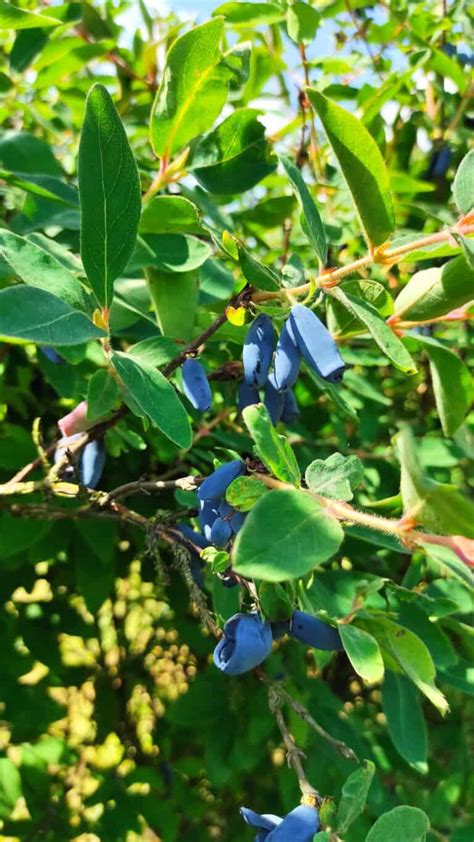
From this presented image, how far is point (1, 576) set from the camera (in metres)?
1.41

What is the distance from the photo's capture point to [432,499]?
533 mm

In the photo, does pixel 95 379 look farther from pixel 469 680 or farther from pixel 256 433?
pixel 469 680

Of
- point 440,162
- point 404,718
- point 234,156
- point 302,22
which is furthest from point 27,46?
point 404,718

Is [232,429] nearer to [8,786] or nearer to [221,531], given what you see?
[221,531]

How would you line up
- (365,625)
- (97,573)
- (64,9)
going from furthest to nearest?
(97,573) < (64,9) < (365,625)

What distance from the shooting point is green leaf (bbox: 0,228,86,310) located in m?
0.66

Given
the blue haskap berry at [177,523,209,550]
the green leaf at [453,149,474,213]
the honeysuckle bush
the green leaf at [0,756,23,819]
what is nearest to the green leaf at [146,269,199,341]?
the honeysuckle bush

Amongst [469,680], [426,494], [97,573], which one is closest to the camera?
[426,494]

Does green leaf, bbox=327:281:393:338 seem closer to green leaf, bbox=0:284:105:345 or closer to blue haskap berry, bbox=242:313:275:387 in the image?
blue haskap berry, bbox=242:313:275:387

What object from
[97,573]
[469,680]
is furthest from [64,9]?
[469,680]

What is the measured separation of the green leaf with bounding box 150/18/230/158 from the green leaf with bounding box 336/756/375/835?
654 mm

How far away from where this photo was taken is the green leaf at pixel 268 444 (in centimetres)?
61

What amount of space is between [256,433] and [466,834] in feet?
3.20

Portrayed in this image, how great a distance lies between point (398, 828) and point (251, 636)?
0.59 ft
